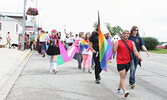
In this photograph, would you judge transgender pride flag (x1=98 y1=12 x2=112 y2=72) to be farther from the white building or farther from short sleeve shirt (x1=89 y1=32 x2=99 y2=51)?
the white building

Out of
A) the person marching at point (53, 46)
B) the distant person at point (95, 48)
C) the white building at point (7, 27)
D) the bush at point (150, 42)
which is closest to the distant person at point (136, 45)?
the distant person at point (95, 48)

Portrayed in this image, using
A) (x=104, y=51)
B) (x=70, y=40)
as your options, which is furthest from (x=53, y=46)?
(x=70, y=40)

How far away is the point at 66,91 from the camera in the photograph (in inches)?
241

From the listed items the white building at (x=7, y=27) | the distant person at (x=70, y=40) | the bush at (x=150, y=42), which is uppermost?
the white building at (x=7, y=27)

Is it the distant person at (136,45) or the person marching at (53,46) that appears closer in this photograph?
the distant person at (136,45)

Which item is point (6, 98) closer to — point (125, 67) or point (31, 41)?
point (125, 67)

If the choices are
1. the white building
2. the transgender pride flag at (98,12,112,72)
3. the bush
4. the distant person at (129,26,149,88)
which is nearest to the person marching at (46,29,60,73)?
the transgender pride flag at (98,12,112,72)

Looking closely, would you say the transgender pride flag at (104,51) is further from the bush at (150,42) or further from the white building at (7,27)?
the bush at (150,42)

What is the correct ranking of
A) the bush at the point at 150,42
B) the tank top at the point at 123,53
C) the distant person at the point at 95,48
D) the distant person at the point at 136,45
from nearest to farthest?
the tank top at the point at 123,53 → the distant person at the point at 136,45 → the distant person at the point at 95,48 → the bush at the point at 150,42

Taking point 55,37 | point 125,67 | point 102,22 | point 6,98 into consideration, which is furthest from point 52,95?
point 55,37

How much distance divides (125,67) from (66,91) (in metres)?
1.64

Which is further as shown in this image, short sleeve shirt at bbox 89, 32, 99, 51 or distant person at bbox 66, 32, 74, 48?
distant person at bbox 66, 32, 74, 48

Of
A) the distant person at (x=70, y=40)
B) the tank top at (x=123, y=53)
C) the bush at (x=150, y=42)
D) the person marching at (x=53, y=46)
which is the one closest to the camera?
the tank top at (x=123, y=53)

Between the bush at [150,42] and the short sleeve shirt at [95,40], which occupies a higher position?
the short sleeve shirt at [95,40]
